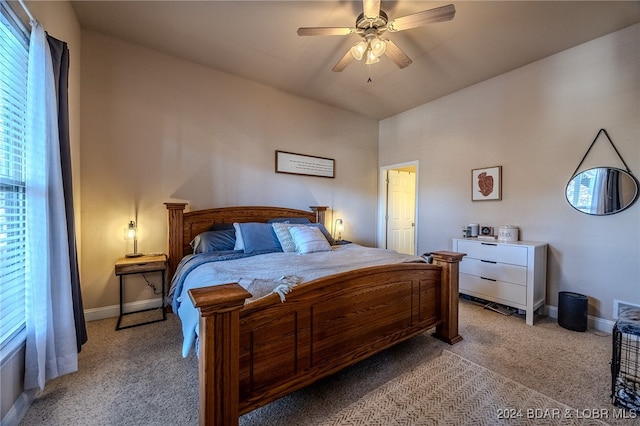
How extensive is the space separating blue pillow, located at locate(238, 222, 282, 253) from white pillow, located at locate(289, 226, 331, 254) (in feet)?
0.69

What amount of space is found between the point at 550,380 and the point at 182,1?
4.11 m

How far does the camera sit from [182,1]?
2.18 metres

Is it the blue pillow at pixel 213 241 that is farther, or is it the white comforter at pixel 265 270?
the blue pillow at pixel 213 241

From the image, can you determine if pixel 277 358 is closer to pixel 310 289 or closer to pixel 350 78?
pixel 310 289

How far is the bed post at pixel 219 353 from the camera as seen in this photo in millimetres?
1111

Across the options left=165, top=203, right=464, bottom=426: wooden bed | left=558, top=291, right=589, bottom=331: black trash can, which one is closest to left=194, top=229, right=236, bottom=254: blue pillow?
left=165, top=203, right=464, bottom=426: wooden bed

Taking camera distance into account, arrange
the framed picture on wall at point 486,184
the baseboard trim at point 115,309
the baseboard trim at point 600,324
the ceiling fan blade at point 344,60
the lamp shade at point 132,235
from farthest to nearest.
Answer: the framed picture on wall at point 486,184, the lamp shade at point 132,235, the baseboard trim at point 115,309, the baseboard trim at point 600,324, the ceiling fan blade at point 344,60

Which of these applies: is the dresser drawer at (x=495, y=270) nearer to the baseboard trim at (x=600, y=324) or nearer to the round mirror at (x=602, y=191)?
the baseboard trim at (x=600, y=324)

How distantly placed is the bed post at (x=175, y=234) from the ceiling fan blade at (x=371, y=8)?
8.34 feet

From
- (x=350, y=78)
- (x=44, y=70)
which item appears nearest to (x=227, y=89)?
(x=350, y=78)

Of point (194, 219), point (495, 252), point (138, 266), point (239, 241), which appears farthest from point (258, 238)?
point (495, 252)

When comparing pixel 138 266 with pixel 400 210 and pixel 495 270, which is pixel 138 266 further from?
pixel 400 210

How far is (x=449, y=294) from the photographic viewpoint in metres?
2.26

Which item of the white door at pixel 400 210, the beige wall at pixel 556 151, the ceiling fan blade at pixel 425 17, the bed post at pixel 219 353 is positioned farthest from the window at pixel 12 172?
the white door at pixel 400 210
